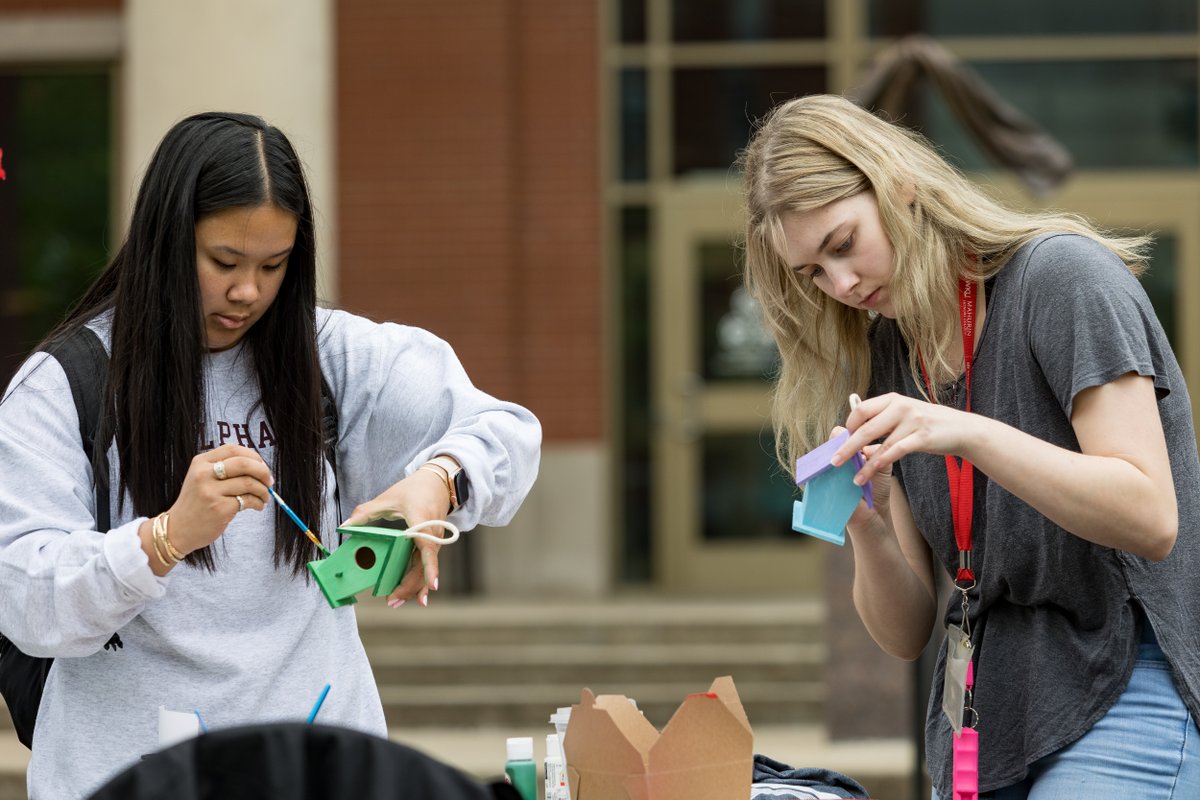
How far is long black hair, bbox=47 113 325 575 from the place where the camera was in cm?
229

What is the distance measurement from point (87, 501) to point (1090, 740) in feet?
4.79

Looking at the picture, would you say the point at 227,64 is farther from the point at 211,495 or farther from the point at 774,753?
the point at 211,495

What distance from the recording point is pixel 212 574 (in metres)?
2.29

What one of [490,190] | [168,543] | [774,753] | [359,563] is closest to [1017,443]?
[359,563]

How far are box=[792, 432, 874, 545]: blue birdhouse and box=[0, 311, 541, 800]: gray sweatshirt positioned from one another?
48 cm

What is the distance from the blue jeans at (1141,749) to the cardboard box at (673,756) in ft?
1.49

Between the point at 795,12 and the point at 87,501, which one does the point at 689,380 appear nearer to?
the point at 795,12

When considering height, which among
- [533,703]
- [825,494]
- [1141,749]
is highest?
[825,494]

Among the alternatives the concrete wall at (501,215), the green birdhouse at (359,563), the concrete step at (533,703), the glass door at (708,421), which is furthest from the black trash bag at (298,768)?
the glass door at (708,421)

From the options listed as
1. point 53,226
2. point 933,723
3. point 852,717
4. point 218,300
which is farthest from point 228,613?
point 53,226

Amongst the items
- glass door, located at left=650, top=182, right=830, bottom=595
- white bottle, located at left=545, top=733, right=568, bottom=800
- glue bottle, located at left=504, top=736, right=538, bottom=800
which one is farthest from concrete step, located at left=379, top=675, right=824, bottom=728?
glue bottle, located at left=504, top=736, right=538, bottom=800

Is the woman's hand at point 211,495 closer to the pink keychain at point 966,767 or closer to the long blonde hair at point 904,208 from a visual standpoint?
the long blonde hair at point 904,208

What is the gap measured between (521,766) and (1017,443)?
2.78 feet

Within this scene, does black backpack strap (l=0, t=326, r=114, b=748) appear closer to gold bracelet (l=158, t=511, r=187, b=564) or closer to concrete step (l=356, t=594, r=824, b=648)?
gold bracelet (l=158, t=511, r=187, b=564)
